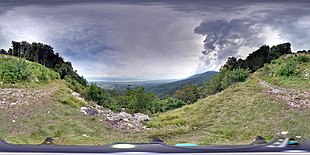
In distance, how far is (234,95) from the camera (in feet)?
6.56

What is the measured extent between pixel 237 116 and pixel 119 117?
0.66m

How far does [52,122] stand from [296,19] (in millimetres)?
1388

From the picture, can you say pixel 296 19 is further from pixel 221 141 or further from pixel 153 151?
pixel 153 151

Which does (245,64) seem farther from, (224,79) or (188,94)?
(188,94)

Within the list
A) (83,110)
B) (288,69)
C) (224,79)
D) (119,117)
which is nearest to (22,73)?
(83,110)

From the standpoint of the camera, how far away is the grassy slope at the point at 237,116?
1818 mm

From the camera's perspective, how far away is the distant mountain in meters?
1.95

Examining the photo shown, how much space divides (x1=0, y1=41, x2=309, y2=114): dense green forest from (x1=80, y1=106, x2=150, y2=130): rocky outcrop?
30mm

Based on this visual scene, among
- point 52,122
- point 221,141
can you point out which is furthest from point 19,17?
point 221,141

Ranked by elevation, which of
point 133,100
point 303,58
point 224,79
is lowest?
point 133,100

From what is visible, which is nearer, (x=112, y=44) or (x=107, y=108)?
(x=112, y=44)

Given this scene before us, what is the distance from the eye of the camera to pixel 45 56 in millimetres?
1989

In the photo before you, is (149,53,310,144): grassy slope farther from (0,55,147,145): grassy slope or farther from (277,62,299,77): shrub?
(0,55,147,145): grassy slope

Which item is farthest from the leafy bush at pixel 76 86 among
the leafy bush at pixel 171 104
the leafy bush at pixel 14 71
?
the leafy bush at pixel 171 104
